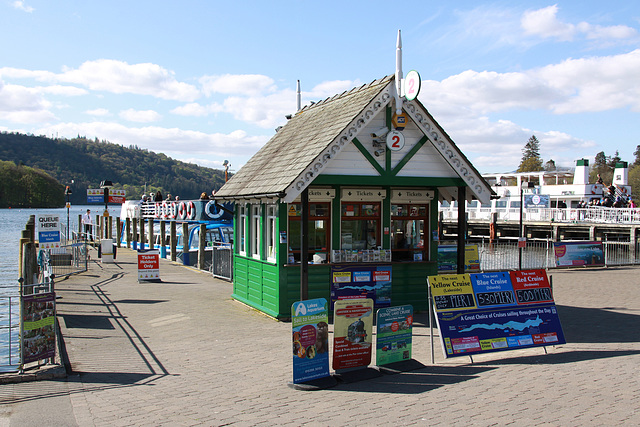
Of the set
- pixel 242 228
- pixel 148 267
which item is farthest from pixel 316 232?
pixel 148 267

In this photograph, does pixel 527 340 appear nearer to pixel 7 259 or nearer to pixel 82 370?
pixel 82 370

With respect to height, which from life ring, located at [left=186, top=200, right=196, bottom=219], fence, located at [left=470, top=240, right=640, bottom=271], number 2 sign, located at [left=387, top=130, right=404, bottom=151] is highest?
number 2 sign, located at [left=387, top=130, right=404, bottom=151]

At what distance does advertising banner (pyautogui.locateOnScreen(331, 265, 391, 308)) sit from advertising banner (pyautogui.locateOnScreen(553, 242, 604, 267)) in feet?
52.6

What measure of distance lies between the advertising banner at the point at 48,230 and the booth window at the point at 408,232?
13982 millimetres

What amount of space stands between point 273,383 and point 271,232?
6202mm

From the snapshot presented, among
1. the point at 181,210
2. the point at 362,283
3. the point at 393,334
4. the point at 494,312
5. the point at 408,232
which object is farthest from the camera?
the point at 181,210

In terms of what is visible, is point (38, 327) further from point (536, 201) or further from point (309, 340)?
point (536, 201)

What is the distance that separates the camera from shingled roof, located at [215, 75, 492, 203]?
12.8 meters

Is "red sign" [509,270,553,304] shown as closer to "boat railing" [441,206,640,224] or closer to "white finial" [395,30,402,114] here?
"white finial" [395,30,402,114]

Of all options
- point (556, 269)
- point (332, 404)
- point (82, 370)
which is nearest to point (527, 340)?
point (332, 404)

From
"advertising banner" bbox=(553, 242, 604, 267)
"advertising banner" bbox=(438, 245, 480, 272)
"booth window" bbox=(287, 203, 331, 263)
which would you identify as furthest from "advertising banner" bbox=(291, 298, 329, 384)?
"advertising banner" bbox=(553, 242, 604, 267)

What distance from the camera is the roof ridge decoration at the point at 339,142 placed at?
12516 mm

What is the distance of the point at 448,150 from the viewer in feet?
45.4

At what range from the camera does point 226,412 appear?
7340 millimetres
